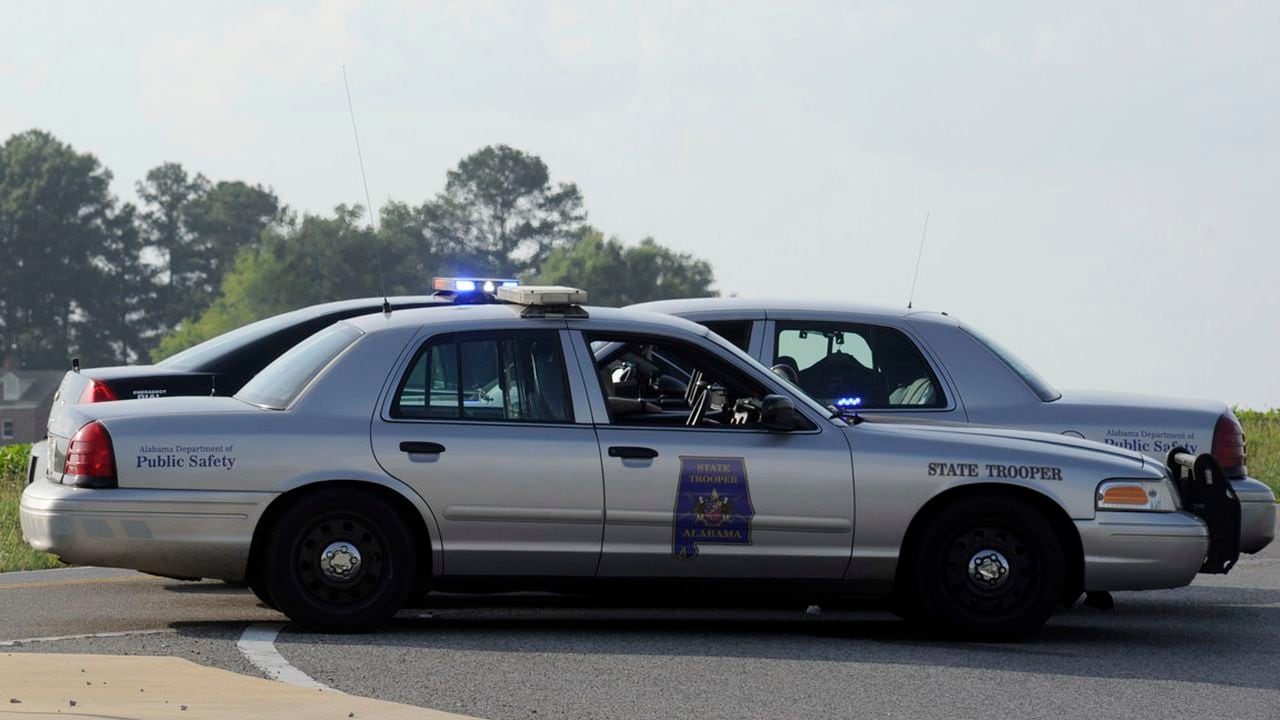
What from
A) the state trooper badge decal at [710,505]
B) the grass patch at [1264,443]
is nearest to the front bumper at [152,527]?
the state trooper badge decal at [710,505]

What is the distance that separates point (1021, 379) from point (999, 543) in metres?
1.74

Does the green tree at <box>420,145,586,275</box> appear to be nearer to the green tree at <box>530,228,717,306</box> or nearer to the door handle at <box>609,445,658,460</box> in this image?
the green tree at <box>530,228,717,306</box>

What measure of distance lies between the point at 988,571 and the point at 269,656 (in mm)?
3315

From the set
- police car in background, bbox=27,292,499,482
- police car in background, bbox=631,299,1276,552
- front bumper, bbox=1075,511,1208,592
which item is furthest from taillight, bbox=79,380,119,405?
front bumper, bbox=1075,511,1208,592

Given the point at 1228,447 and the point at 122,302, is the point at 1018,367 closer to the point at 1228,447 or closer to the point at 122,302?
the point at 1228,447

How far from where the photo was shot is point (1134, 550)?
961cm

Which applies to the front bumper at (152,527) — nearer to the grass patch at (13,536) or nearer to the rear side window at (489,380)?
the rear side window at (489,380)

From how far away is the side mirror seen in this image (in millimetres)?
9328

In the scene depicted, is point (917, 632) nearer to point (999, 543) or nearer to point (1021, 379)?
point (999, 543)

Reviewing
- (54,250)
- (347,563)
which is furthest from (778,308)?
(54,250)

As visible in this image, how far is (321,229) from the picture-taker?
11094 cm

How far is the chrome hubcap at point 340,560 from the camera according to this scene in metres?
9.16

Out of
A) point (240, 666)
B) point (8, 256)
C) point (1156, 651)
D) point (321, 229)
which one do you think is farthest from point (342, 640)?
point (8, 256)

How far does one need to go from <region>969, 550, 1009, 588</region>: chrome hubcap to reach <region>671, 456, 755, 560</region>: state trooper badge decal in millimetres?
1089
